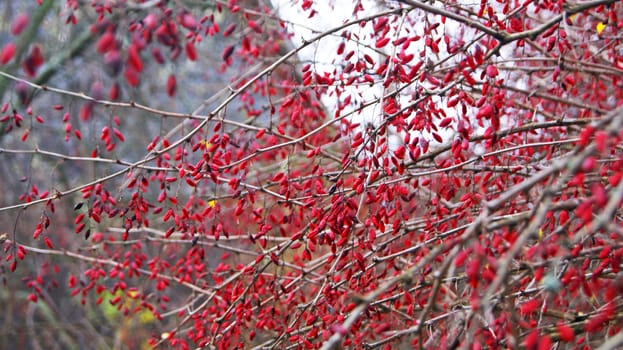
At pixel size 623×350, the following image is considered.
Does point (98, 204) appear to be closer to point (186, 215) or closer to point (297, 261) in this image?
point (186, 215)

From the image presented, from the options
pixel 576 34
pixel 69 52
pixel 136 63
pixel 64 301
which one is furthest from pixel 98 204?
pixel 64 301

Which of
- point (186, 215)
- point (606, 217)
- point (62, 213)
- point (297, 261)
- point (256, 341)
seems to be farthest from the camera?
point (62, 213)

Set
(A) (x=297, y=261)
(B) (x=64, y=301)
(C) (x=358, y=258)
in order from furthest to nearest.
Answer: (B) (x=64, y=301)
(A) (x=297, y=261)
(C) (x=358, y=258)

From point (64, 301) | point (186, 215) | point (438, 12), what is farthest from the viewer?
point (64, 301)

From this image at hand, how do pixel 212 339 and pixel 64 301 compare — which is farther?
pixel 64 301

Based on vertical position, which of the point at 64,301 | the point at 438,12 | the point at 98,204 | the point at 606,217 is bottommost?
the point at 64,301

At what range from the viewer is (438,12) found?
2160mm

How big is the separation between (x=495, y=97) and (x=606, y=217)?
1.41 meters

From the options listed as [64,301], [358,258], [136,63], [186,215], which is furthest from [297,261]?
[64,301]

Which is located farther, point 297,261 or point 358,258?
point 297,261

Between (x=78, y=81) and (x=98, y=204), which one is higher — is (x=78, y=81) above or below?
above

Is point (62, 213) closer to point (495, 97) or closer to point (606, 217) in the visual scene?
point (495, 97)

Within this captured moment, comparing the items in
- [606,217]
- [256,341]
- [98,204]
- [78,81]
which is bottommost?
[256,341]

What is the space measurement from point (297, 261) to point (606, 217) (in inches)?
119
